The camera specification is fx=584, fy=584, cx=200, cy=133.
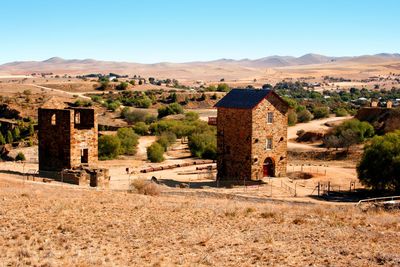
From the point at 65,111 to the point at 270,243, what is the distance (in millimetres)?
16502

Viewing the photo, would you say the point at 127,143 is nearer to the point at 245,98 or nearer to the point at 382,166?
the point at 245,98

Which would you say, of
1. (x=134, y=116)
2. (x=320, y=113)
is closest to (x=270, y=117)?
(x=134, y=116)

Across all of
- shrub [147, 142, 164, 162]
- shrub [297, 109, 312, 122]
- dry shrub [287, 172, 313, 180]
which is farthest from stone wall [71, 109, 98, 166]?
shrub [297, 109, 312, 122]

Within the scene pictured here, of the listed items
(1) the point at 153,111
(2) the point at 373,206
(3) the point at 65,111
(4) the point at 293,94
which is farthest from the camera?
(4) the point at 293,94

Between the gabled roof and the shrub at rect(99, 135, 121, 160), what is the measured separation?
45.4 ft

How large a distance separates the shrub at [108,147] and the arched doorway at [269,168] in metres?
15.6

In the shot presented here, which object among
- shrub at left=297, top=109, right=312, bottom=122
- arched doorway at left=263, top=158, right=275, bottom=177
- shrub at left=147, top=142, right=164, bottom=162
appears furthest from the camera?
shrub at left=297, top=109, right=312, bottom=122

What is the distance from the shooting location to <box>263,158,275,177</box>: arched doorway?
114 ft

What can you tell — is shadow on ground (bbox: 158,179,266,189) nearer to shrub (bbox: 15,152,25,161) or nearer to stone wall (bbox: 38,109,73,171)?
stone wall (bbox: 38,109,73,171)

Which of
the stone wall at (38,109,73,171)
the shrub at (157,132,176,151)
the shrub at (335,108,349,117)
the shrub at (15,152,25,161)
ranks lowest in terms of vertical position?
the shrub at (15,152,25,161)

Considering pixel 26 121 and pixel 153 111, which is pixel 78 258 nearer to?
pixel 26 121

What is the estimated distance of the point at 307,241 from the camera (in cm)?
1458

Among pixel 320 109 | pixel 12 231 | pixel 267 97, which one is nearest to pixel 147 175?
pixel 267 97

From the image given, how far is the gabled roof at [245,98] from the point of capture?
111 feet
